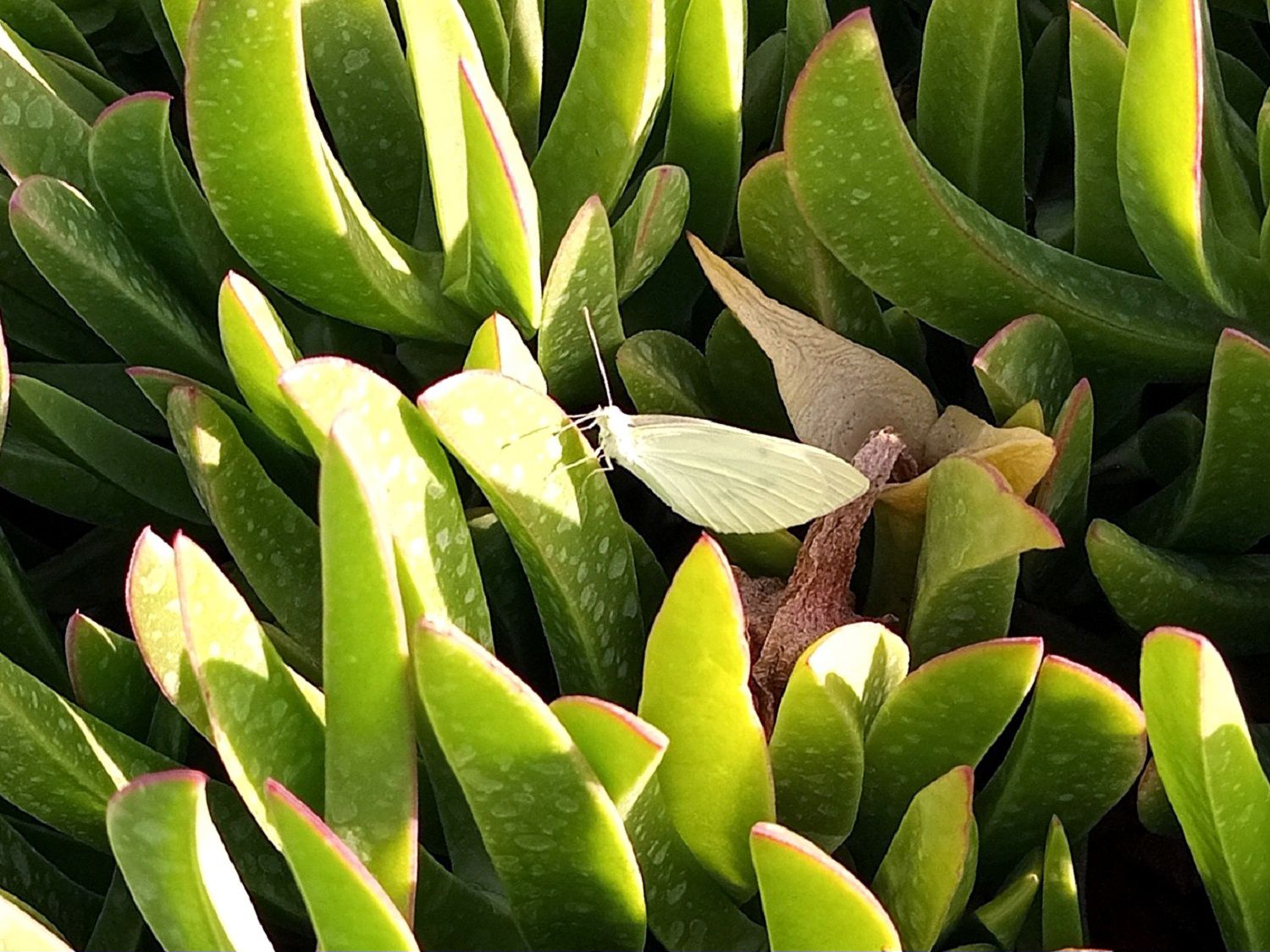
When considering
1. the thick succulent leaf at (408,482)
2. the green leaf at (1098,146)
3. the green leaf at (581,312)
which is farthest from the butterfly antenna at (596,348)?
the green leaf at (1098,146)

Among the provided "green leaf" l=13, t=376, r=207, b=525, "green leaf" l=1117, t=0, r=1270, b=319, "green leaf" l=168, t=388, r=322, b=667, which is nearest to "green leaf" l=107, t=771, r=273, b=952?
"green leaf" l=168, t=388, r=322, b=667

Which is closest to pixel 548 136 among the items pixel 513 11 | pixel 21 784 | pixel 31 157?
pixel 513 11

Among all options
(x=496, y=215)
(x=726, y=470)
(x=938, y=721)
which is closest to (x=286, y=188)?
(x=496, y=215)

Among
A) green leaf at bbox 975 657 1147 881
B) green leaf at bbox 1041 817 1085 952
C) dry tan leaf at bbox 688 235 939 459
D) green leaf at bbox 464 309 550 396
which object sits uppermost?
green leaf at bbox 464 309 550 396

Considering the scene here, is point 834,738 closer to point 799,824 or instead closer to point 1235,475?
point 799,824

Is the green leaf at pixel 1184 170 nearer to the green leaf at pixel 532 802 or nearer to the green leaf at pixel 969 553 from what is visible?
the green leaf at pixel 969 553

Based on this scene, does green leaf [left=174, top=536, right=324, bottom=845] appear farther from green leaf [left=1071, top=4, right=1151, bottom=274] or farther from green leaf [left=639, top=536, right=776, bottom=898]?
green leaf [left=1071, top=4, right=1151, bottom=274]

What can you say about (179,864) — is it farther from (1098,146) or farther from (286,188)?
(1098,146)
